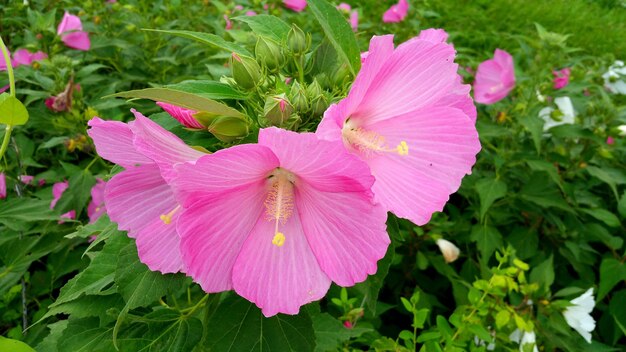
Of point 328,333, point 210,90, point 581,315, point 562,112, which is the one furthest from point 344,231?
point 562,112

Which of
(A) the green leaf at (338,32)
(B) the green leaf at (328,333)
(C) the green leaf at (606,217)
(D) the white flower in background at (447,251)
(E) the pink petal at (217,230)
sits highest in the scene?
(A) the green leaf at (338,32)

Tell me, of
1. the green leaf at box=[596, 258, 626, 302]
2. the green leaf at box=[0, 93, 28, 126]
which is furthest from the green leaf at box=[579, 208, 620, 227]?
the green leaf at box=[0, 93, 28, 126]

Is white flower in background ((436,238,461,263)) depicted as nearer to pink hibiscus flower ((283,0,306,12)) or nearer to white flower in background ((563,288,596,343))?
white flower in background ((563,288,596,343))

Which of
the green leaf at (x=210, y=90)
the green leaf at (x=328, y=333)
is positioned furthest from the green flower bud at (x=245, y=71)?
the green leaf at (x=328, y=333)

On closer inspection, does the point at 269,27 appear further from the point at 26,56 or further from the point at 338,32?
the point at 26,56

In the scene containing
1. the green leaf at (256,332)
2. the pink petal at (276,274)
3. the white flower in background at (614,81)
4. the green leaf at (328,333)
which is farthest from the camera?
the white flower in background at (614,81)

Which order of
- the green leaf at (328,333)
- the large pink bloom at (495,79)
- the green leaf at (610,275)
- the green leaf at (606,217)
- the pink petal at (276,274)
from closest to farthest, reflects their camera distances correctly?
the pink petal at (276,274) → the green leaf at (328,333) → the green leaf at (610,275) → the green leaf at (606,217) → the large pink bloom at (495,79)

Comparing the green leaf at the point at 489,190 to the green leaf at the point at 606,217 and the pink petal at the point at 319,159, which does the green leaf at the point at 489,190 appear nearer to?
the green leaf at the point at 606,217
